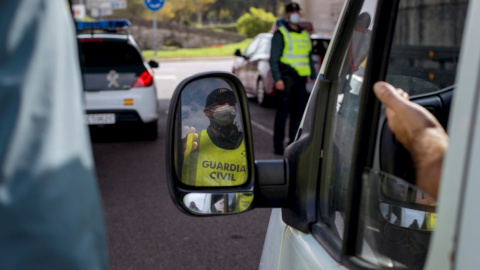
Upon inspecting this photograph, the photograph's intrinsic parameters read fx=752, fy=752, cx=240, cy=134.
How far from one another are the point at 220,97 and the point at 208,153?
154 millimetres

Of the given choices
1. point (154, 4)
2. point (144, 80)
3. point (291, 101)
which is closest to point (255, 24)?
point (154, 4)

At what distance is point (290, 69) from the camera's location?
8.85m

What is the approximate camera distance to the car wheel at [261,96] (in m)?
14.6

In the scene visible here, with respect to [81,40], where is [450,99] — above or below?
above

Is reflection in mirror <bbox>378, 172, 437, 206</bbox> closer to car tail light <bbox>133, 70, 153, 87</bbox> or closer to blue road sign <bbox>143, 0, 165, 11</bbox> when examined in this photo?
car tail light <bbox>133, 70, 153, 87</bbox>

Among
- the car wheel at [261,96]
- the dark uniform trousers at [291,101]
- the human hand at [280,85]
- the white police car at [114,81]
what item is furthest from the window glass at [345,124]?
the car wheel at [261,96]

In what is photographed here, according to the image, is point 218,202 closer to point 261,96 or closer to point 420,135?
point 420,135

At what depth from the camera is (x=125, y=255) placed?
5332 mm

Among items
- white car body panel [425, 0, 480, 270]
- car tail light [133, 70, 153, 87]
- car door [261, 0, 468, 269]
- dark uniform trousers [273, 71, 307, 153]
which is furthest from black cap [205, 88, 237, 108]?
car tail light [133, 70, 153, 87]

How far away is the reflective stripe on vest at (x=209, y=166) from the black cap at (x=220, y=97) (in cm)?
8

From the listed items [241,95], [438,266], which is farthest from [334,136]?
[438,266]

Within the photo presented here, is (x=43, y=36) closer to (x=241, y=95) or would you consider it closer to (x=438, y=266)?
(x=438, y=266)

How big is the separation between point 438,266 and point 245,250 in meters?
4.38

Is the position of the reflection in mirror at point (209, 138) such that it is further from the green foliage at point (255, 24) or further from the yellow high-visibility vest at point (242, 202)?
the green foliage at point (255, 24)
